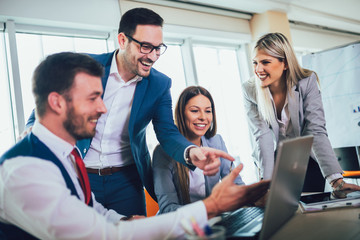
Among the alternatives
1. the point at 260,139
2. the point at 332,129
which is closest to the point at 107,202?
the point at 260,139

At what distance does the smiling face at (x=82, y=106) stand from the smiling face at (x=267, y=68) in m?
1.20

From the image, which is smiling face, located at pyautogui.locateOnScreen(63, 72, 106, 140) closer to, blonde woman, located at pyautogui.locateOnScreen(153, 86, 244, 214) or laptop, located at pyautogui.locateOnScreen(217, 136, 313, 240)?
laptop, located at pyautogui.locateOnScreen(217, 136, 313, 240)

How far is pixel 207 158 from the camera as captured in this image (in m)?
1.33

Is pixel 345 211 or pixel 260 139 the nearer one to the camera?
pixel 345 211

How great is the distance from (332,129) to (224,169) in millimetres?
2353

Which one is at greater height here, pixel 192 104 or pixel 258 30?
pixel 258 30

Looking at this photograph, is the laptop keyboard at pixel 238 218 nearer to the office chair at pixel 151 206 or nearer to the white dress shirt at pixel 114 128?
the white dress shirt at pixel 114 128

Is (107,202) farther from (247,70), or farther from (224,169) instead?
(247,70)

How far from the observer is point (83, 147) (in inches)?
62.1

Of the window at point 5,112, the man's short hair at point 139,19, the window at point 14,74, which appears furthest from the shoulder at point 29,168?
the window at point 5,112

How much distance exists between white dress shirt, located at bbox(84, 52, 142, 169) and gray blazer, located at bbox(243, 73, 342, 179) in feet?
2.67

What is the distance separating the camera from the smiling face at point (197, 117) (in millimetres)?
2057

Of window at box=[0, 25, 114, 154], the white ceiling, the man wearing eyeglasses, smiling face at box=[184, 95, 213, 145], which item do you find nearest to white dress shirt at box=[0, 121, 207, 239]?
the man wearing eyeglasses

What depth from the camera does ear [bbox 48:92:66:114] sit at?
978mm
